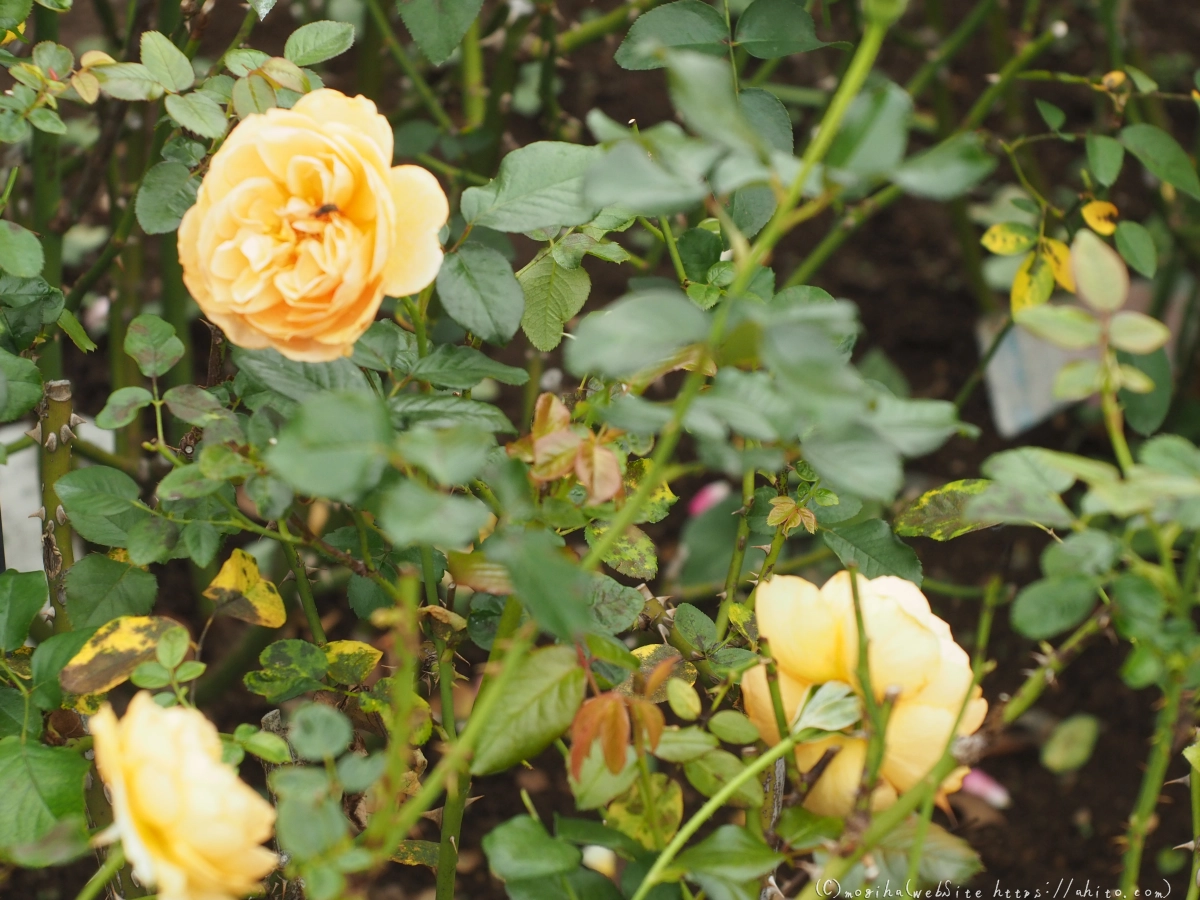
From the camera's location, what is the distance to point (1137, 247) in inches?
38.7

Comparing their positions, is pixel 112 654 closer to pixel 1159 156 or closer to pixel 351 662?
pixel 351 662

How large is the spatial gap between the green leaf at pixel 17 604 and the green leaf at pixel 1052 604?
567mm

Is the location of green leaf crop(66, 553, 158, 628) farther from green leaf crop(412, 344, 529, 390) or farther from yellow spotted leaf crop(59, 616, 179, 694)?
green leaf crop(412, 344, 529, 390)

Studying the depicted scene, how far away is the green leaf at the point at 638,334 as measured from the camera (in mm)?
413

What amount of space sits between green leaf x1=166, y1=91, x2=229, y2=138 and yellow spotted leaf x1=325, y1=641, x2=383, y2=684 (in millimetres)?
330

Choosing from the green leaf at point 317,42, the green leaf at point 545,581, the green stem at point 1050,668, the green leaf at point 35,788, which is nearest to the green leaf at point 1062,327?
the green stem at point 1050,668

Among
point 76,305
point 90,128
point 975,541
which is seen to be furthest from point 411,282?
point 975,541

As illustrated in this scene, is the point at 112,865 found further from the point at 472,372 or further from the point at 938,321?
the point at 938,321

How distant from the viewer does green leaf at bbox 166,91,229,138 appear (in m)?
0.64

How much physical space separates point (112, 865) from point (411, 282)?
29cm

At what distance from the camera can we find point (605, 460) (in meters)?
0.54

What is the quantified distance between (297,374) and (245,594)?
0.65 ft

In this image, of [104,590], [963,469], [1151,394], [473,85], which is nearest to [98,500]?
[104,590]

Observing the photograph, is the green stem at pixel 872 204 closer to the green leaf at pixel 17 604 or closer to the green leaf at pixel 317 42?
the green leaf at pixel 317 42
